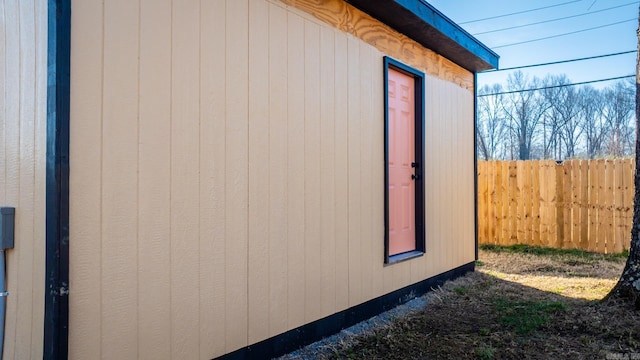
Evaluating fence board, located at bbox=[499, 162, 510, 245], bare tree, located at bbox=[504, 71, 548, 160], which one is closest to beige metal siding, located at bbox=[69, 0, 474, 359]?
fence board, located at bbox=[499, 162, 510, 245]

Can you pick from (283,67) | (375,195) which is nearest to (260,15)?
(283,67)

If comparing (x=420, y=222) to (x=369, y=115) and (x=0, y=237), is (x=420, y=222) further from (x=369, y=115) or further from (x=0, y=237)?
(x=0, y=237)

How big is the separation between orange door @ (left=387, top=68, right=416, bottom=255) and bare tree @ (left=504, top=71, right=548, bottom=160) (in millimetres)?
15685

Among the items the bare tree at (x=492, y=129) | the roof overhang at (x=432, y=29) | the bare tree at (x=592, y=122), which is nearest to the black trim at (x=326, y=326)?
the roof overhang at (x=432, y=29)

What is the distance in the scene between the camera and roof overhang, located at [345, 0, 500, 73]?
12.4 feet

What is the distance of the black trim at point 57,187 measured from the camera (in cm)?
182

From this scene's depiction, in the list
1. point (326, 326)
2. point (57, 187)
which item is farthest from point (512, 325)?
point (57, 187)

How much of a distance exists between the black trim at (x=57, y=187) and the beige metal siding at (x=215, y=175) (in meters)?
0.05

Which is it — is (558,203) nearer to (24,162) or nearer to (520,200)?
(520,200)

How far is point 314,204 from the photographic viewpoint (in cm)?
320

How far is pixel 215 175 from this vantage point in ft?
8.18

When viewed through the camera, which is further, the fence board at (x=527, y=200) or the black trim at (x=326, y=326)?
the fence board at (x=527, y=200)

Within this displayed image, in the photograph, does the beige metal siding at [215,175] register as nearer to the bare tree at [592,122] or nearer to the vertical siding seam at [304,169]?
the vertical siding seam at [304,169]

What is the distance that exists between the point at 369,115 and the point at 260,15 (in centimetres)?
139
